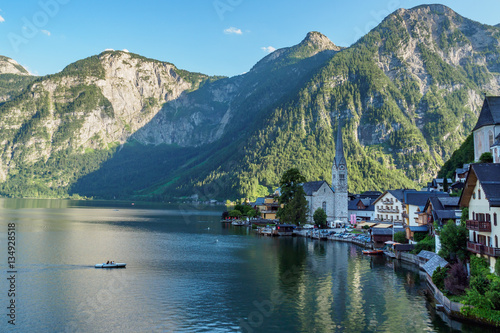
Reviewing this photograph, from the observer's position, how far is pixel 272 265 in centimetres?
7388

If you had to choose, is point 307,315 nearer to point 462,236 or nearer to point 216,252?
point 462,236

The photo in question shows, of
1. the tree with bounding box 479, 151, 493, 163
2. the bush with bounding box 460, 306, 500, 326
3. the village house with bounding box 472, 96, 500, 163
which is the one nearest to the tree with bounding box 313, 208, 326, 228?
the village house with bounding box 472, 96, 500, 163

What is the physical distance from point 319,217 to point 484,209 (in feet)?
297

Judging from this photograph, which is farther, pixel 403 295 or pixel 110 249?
pixel 110 249

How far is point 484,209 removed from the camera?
42688mm

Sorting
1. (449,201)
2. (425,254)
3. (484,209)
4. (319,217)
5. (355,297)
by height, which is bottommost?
(355,297)

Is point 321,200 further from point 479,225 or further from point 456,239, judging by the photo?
point 479,225

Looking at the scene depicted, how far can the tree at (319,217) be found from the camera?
132 meters

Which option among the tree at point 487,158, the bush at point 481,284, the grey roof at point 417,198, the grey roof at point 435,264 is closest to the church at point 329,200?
the grey roof at point 417,198

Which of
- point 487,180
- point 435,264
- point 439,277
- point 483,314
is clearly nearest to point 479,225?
point 487,180

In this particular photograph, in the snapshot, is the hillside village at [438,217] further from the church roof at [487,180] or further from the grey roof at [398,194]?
the grey roof at [398,194]

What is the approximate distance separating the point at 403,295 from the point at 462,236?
1064cm

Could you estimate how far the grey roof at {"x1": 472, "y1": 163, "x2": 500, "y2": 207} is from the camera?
3956 centimetres

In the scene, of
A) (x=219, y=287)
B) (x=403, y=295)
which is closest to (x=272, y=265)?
(x=219, y=287)
